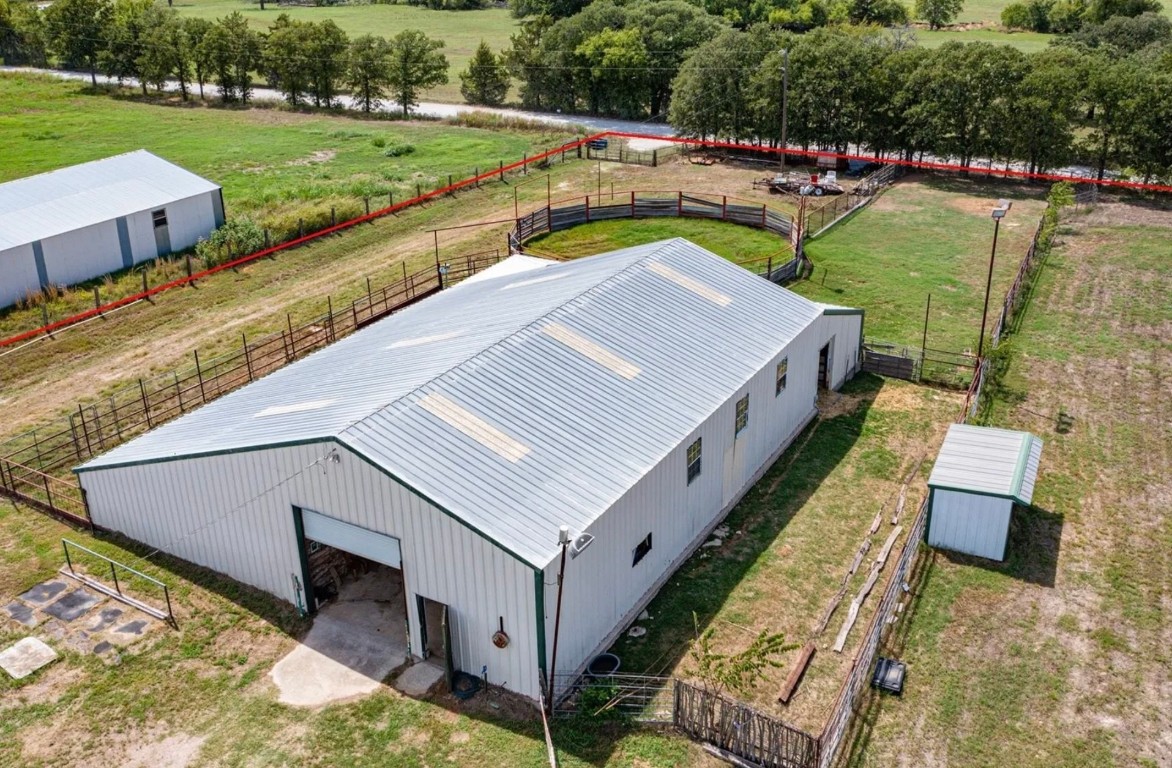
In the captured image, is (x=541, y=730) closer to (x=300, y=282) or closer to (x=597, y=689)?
(x=597, y=689)

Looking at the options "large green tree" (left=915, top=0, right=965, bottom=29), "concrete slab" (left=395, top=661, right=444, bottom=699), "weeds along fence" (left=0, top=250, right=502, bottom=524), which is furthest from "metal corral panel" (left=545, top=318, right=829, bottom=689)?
"large green tree" (left=915, top=0, right=965, bottom=29)

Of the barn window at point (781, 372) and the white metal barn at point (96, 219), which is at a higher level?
the white metal barn at point (96, 219)

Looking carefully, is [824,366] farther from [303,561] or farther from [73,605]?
Answer: [73,605]

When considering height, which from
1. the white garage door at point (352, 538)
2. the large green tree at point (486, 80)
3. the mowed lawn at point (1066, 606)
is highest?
the large green tree at point (486, 80)

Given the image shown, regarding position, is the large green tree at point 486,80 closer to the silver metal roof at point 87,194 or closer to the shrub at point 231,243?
the silver metal roof at point 87,194

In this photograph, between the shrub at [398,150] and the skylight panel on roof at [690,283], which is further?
the shrub at [398,150]

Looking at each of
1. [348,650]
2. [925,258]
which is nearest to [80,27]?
[925,258]

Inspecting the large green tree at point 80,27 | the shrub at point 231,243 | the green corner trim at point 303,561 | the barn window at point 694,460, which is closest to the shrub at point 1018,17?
the large green tree at point 80,27
